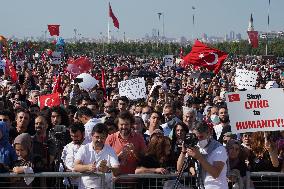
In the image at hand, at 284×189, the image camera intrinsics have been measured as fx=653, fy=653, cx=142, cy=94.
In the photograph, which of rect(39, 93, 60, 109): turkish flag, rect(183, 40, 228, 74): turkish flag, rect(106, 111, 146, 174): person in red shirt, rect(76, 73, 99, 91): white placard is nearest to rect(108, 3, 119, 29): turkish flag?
rect(183, 40, 228, 74): turkish flag

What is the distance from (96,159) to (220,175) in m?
1.50

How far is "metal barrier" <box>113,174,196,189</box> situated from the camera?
7480mm

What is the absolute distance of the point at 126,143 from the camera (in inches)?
328

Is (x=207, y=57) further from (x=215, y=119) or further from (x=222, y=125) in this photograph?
(x=222, y=125)

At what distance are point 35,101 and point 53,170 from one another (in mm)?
7868

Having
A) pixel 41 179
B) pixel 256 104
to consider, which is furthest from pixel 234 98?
pixel 41 179

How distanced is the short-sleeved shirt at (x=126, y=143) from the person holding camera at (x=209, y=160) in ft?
3.56

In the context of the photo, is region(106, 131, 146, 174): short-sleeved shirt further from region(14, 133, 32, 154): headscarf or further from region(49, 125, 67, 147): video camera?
region(14, 133, 32, 154): headscarf

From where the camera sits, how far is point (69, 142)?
9055 millimetres

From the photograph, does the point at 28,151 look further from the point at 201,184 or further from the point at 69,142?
the point at 201,184

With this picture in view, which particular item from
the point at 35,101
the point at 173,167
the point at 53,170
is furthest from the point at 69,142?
the point at 35,101

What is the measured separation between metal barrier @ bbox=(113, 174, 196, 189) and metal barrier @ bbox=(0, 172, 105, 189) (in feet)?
1.10

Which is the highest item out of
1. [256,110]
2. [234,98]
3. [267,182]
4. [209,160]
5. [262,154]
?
[234,98]

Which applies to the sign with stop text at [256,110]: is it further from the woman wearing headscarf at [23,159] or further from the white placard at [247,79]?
the white placard at [247,79]
